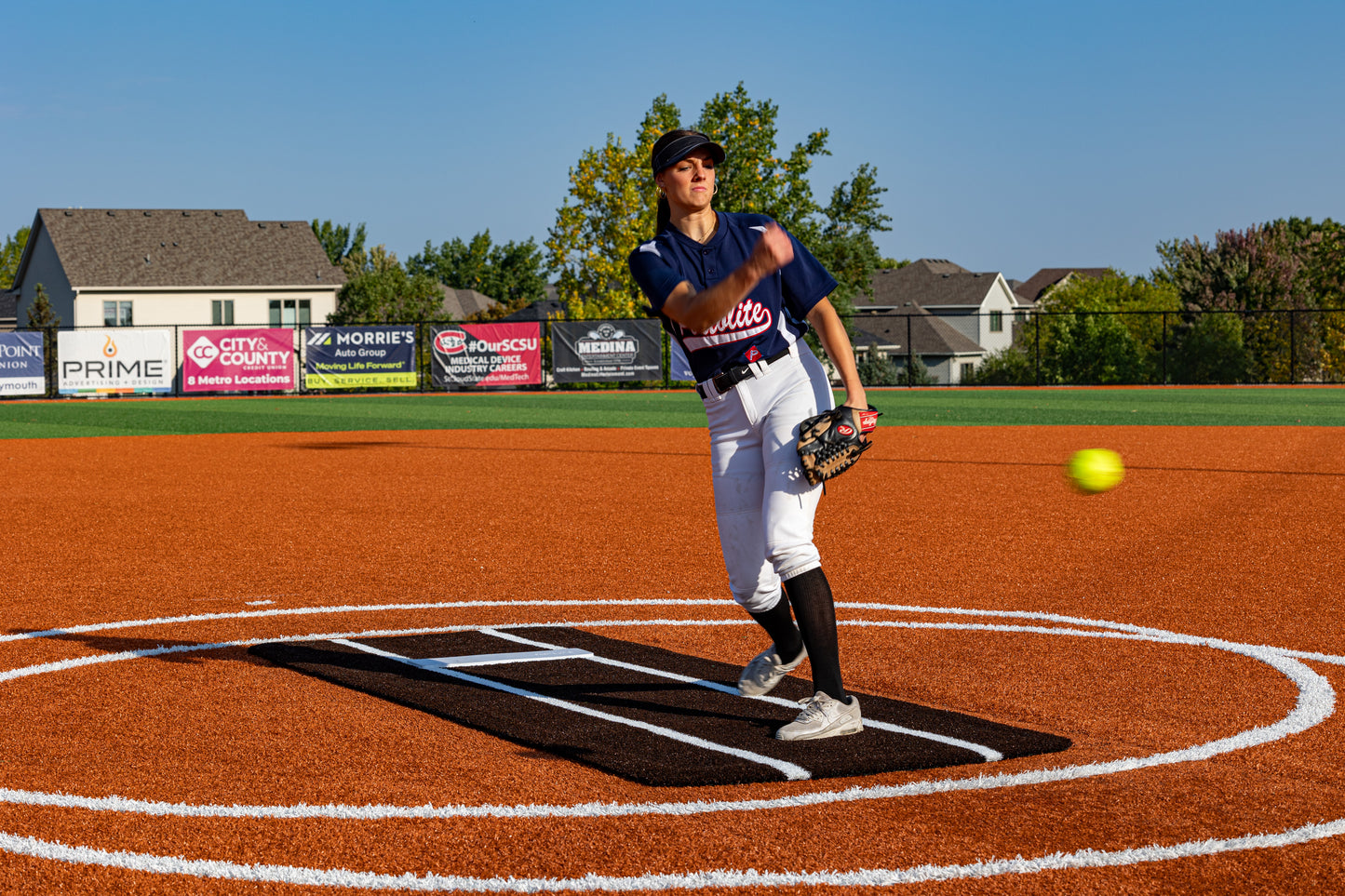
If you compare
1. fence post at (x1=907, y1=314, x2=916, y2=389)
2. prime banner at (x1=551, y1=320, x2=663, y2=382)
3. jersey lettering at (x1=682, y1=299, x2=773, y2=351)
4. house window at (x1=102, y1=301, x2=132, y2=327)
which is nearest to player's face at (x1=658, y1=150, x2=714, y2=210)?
jersey lettering at (x1=682, y1=299, x2=773, y2=351)

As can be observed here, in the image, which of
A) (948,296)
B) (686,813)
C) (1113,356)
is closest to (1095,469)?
(686,813)

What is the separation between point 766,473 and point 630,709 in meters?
1.13

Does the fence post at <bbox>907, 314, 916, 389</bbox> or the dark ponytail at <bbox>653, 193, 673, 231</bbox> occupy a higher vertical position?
the fence post at <bbox>907, 314, 916, 389</bbox>

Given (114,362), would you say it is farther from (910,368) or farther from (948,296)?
(948,296)

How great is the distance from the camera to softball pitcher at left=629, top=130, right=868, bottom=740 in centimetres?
494

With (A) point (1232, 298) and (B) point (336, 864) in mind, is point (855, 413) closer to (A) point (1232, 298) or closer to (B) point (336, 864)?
(B) point (336, 864)

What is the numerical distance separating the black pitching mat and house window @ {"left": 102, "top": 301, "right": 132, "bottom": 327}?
56.6 meters

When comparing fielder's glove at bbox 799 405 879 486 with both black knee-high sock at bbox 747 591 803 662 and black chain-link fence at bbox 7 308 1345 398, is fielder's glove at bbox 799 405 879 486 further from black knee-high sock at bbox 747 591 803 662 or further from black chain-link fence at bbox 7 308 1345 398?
black chain-link fence at bbox 7 308 1345 398

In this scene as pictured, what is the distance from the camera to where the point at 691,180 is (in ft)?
16.6

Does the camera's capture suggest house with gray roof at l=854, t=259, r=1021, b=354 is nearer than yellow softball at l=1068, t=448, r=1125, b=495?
No

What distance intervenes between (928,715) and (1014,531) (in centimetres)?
555

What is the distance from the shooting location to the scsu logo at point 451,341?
40250 mm

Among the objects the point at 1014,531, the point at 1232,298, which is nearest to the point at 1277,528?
the point at 1014,531

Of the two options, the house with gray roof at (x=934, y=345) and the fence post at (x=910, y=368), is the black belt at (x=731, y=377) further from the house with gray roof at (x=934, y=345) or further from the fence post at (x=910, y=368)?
the house with gray roof at (x=934, y=345)
